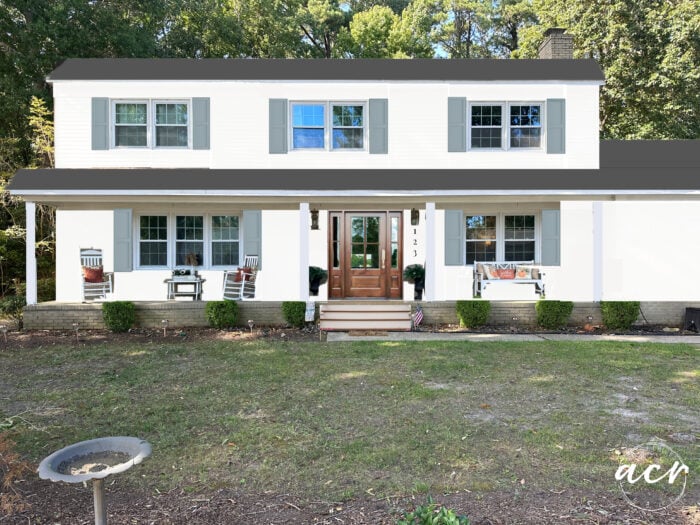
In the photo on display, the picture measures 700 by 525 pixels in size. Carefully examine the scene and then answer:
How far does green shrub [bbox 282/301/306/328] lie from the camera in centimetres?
1008

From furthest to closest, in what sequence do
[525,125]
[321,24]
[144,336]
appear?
1. [321,24]
2. [525,125]
3. [144,336]

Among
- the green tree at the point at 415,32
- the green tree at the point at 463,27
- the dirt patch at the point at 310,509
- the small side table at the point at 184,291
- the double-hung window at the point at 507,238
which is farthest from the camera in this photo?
the green tree at the point at 463,27

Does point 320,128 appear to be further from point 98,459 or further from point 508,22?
point 508,22

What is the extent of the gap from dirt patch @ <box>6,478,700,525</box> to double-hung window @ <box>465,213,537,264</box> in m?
9.17

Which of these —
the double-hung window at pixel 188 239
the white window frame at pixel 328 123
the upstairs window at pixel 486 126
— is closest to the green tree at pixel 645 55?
the upstairs window at pixel 486 126

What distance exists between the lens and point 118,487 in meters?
3.51

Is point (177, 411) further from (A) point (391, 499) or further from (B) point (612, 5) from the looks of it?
(B) point (612, 5)

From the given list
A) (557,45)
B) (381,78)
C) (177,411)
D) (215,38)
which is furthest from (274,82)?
(215,38)

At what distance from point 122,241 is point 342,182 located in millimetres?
5048

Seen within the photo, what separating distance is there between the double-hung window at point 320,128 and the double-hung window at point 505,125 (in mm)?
2744

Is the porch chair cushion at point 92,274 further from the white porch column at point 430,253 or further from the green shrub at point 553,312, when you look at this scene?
the green shrub at point 553,312

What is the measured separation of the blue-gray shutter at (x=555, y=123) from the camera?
11.5 meters

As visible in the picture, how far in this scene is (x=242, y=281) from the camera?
10758 mm

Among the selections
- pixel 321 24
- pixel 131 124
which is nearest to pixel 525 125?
pixel 131 124
